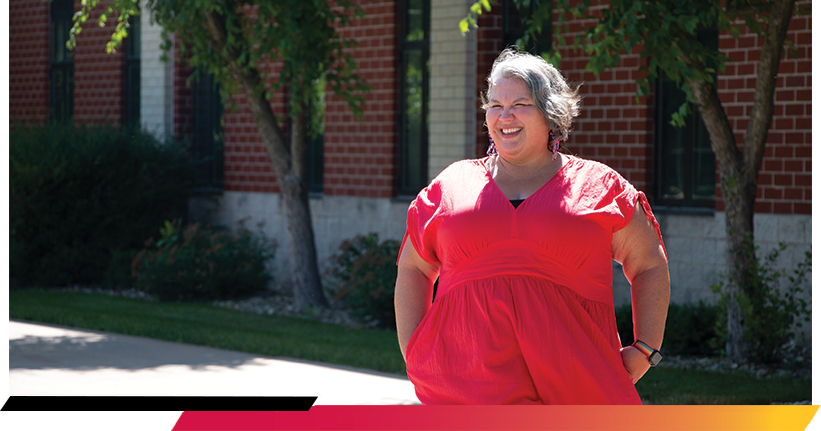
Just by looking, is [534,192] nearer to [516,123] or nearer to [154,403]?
[516,123]

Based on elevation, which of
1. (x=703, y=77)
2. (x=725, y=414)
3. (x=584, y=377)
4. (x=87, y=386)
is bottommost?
(x=87, y=386)

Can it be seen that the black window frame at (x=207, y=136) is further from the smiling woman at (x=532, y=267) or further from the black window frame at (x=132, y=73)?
the smiling woman at (x=532, y=267)

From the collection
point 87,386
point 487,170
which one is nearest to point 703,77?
point 487,170

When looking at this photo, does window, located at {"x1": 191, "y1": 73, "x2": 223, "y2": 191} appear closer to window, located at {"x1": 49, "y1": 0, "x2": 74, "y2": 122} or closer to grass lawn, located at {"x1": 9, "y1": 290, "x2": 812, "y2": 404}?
grass lawn, located at {"x1": 9, "y1": 290, "x2": 812, "y2": 404}

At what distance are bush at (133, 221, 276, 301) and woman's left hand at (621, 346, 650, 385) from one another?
9705mm

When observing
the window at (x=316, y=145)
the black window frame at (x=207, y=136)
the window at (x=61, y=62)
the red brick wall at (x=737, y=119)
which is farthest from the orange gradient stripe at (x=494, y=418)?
the window at (x=61, y=62)

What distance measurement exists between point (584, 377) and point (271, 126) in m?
8.88

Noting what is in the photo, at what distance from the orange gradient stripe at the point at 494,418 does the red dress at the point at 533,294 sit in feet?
0.14

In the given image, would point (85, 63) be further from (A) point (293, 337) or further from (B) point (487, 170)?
(B) point (487, 170)

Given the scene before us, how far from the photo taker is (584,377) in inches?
123

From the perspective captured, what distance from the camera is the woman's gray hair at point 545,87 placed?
320 centimetres

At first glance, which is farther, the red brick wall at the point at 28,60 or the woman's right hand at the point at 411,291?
the red brick wall at the point at 28,60

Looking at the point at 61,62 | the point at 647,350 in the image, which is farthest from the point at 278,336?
the point at 61,62

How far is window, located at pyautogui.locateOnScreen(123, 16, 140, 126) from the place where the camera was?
16828 millimetres
